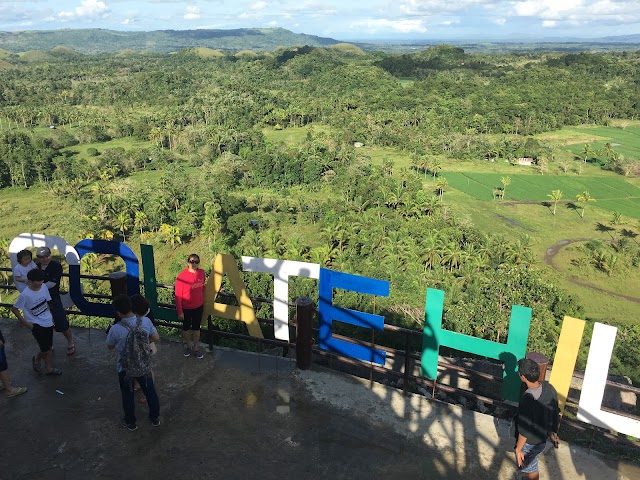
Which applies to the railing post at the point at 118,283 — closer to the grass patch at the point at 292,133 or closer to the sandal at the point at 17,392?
the sandal at the point at 17,392

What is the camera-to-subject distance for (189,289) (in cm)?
643

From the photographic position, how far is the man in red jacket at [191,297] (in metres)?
6.36

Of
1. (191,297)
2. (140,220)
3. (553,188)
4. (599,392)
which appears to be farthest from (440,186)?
(599,392)

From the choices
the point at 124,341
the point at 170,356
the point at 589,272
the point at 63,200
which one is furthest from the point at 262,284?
the point at 63,200

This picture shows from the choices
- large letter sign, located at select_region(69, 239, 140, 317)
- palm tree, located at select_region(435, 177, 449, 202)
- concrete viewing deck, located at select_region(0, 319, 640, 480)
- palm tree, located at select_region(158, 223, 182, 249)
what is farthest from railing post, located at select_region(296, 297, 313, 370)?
palm tree, located at select_region(435, 177, 449, 202)

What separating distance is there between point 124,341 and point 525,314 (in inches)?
168

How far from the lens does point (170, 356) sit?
6973mm

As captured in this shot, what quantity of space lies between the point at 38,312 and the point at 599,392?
654cm

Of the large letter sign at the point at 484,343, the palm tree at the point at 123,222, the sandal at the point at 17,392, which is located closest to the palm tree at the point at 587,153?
the palm tree at the point at 123,222

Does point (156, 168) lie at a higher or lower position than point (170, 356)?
lower

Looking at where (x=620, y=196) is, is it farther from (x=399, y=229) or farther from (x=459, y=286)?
(x=459, y=286)

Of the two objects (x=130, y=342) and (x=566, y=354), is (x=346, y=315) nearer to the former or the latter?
(x=566, y=354)

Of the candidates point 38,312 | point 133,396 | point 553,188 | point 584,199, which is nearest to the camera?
point 133,396

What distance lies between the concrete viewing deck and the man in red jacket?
474 mm
